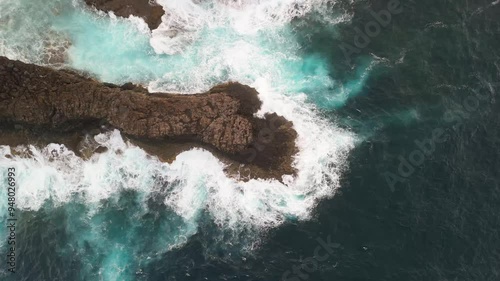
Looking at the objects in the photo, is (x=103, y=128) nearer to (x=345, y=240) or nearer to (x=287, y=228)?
(x=287, y=228)

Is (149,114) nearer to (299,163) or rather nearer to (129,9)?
(129,9)

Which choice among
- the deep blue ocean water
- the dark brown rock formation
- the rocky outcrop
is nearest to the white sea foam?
the deep blue ocean water

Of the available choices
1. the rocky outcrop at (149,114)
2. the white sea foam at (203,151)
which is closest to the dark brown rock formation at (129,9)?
the white sea foam at (203,151)

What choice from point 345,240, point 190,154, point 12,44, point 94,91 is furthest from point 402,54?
point 12,44

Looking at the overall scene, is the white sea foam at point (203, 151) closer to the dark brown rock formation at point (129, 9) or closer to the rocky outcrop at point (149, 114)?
the dark brown rock formation at point (129, 9)

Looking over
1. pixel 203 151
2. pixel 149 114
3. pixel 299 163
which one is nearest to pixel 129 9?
pixel 149 114
